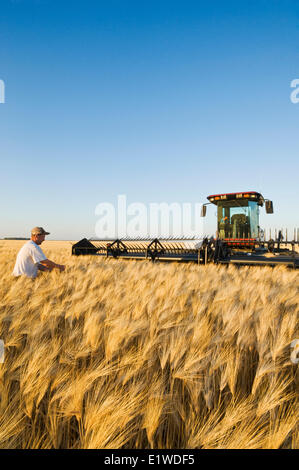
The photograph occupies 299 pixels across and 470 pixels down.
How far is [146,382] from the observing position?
149 centimetres

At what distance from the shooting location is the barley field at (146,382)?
1.14m

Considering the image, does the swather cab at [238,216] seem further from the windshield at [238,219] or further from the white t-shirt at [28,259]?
the white t-shirt at [28,259]

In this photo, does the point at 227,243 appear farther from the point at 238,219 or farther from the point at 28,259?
the point at 28,259

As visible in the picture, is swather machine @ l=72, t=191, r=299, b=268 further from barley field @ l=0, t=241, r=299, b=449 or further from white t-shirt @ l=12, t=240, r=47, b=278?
barley field @ l=0, t=241, r=299, b=449

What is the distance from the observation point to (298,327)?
8.67 feet

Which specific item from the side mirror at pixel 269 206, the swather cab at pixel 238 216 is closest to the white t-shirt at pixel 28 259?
the swather cab at pixel 238 216

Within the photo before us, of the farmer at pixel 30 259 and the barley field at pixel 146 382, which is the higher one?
the farmer at pixel 30 259

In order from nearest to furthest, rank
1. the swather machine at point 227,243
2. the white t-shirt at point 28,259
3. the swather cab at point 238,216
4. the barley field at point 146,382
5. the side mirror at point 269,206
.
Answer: the barley field at point 146,382 < the white t-shirt at point 28,259 < the swather machine at point 227,243 < the side mirror at point 269,206 < the swather cab at point 238,216

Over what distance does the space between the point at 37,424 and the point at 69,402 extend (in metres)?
0.19

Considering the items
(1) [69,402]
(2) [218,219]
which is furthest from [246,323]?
(2) [218,219]

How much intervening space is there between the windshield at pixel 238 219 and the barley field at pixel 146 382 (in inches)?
360

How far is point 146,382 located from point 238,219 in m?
11.1

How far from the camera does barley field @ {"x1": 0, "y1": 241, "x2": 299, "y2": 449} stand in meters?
1.14
